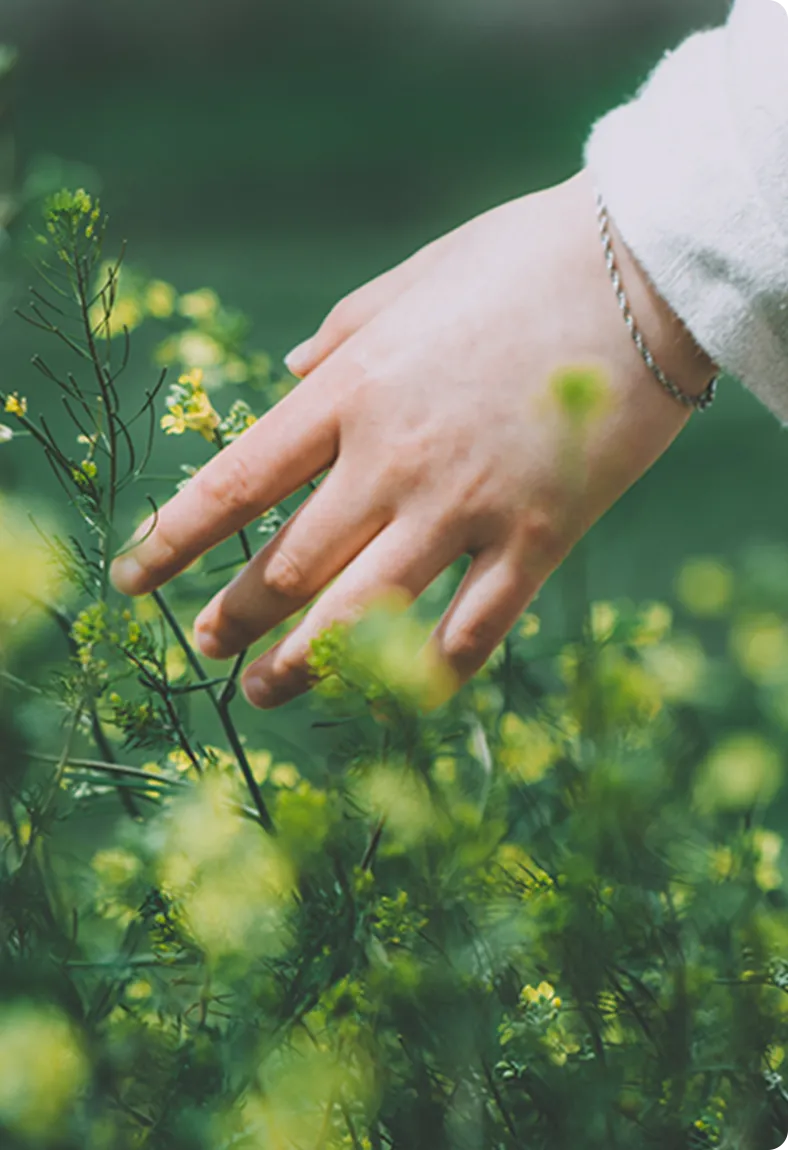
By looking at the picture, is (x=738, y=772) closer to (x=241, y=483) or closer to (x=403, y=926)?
(x=403, y=926)

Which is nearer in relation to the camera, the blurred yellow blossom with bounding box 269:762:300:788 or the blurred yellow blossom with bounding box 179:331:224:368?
the blurred yellow blossom with bounding box 269:762:300:788

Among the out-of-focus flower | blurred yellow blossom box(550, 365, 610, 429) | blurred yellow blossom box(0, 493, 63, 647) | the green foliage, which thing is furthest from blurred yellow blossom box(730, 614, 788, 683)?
the out-of-focus flower

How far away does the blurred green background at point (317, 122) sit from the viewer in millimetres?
2961

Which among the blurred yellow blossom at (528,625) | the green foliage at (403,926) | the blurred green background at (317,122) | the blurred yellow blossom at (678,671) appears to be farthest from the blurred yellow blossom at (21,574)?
the blurred green background at (317,122)

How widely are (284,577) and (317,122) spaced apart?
137 inches

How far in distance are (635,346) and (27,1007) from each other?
393 mm

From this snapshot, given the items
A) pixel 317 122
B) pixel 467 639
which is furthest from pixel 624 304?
pixel 317 122

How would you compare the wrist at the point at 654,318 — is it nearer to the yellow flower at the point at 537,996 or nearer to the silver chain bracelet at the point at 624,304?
the silver chain bracelet at the point at 624,304

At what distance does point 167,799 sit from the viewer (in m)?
0.51

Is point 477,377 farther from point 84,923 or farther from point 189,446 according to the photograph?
point 189,446

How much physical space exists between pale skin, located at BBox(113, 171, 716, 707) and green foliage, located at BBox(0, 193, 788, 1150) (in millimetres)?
138

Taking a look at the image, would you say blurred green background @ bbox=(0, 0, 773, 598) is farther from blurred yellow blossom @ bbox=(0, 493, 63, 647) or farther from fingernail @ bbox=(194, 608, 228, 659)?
blurred yellow blossom @ bbox=(0, 493, 63, 647)

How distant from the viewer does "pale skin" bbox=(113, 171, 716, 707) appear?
0.56 m

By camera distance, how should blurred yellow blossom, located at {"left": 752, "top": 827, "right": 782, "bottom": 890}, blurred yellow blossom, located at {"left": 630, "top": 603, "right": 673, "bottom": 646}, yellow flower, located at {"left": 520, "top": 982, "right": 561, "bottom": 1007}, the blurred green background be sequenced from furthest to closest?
the blurred green background → blurred yellow blossom, located at {"left": 630, "top": 603, "right": 673, "bottom": 646} → blurred yellow blossom, located at {"left": 752, "top": 827, "right": 782, "bottom": 890} → yellow flower, located at {"left": 520, "top": 982, "right": 561, "bottom": 1007}
